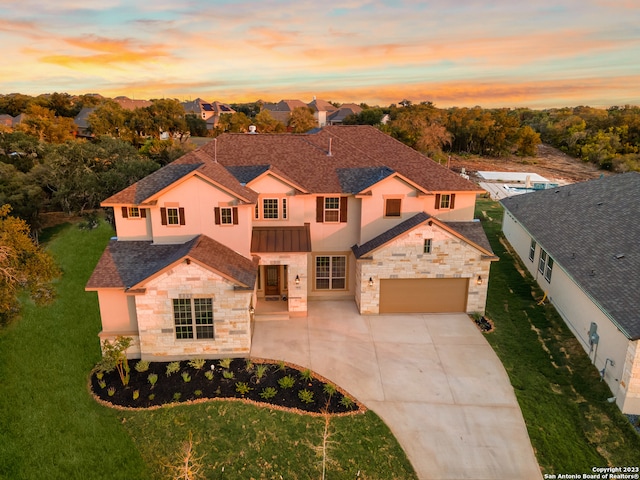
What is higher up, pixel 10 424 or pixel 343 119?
pixel 343 119

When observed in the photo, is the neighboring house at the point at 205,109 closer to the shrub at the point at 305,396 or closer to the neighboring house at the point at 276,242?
the neighboring house at the point at 276,242

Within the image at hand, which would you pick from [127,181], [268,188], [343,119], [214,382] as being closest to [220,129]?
[343,119]

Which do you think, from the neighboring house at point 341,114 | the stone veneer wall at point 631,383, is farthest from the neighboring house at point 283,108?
the stone veneer wall at point 631,383

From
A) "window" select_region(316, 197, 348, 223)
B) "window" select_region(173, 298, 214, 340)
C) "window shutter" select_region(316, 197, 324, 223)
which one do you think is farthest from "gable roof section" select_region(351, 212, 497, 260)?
"window" select_region(173, 298, 214, 340)

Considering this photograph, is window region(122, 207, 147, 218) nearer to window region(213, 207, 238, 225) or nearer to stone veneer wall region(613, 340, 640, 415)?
window region(213, 207, 238, 225)

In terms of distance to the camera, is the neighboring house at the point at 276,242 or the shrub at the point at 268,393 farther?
the neighboring house at the point at 276,242

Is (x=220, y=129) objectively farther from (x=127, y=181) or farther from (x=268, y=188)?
(x=268, y=188)
